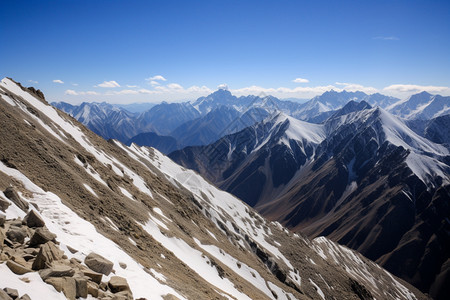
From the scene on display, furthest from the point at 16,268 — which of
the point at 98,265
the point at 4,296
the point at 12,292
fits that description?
the point at 98,265

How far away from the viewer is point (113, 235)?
87.8 ft

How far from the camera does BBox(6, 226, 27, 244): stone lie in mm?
14188

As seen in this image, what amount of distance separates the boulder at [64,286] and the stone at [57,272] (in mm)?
239

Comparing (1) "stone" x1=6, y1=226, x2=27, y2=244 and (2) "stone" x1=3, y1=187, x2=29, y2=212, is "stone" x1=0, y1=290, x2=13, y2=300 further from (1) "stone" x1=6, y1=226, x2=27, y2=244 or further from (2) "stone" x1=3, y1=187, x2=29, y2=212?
(2) "stone" x1=3, y1=187, x2=29, y2=212

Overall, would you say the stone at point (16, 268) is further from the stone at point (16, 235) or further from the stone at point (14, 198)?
the stone at point (14, 198)

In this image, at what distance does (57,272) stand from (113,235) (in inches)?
580

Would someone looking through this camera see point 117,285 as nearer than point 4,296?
No

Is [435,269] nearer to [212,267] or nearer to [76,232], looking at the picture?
[212,267]

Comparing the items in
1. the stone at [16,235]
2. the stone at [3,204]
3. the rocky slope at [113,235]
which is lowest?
the rocky slope at [113,235]

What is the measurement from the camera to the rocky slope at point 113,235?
15.0 m

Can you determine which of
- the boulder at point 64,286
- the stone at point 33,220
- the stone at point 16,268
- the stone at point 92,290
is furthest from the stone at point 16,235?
the stone at point 92,290

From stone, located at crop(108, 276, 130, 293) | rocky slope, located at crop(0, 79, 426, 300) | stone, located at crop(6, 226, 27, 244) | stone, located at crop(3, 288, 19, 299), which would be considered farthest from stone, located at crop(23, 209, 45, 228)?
stone, located at crop(3, 288, 19, 299)

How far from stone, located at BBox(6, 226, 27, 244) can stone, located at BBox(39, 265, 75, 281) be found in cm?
299

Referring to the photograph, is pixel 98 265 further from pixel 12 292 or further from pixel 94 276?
pixel 12 292
